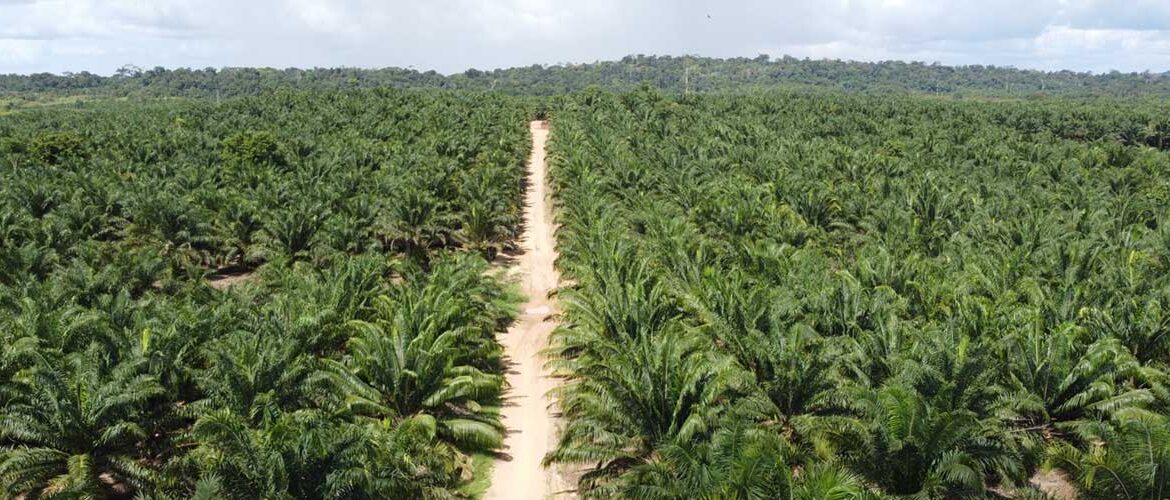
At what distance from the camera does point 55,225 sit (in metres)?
28.5

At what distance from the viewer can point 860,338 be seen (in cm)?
1869

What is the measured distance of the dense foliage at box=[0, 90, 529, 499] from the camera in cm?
1361

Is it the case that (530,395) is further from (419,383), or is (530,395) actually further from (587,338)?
(419,383)

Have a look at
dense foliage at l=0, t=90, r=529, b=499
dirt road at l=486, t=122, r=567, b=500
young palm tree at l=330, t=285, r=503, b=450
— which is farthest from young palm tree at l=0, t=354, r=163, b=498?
dirt road at l=486, t=122, r=567, b=500

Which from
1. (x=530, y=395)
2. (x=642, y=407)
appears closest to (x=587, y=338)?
(x=530, y=395)

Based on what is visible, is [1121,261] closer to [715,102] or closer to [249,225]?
[249,225]

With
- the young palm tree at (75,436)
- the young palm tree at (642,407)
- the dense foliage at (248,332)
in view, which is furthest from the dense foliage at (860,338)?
the young palm tree at (75,436)

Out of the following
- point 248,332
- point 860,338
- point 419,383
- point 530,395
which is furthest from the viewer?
point 530,395

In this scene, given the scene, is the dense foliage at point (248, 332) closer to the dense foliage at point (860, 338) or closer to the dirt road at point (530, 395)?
the dirt road at point (530, 395)

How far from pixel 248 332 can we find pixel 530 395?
305 inches

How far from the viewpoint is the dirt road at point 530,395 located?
16.2 metres

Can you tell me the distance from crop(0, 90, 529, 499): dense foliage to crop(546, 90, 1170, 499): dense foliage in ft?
10.7

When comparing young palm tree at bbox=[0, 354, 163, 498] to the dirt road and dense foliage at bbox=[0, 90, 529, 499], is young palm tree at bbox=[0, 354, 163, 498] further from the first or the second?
the dirt road

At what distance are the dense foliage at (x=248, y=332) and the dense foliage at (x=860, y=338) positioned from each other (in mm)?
3263
